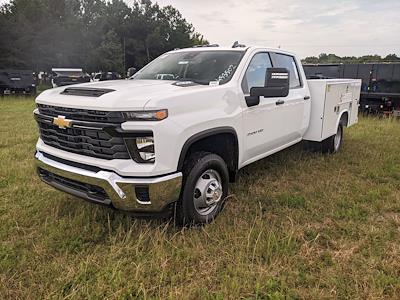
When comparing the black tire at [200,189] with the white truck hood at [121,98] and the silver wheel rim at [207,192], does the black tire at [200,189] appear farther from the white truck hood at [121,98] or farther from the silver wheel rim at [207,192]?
the white truck hood at [121,98]

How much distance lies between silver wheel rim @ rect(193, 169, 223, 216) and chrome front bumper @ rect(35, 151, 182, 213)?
37cm

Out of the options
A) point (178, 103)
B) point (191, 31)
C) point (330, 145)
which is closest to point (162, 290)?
point (178, 103)

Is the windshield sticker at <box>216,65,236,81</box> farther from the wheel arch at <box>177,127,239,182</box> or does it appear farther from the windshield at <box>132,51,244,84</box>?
the wheel arch at <box>177,127,239,182</box>

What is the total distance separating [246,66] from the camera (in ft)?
13.7

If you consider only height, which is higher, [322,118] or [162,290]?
[322,118]

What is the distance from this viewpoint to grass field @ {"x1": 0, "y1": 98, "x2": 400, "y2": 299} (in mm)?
2668

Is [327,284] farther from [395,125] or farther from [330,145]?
[395,125]

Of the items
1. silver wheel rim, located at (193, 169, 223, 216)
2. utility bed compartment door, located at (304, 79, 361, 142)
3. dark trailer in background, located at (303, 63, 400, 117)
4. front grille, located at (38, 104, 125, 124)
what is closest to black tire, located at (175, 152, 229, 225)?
silver wheel rim, located at (193, 169, 223, 216)

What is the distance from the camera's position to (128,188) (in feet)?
9.80

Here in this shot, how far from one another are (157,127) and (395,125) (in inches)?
363

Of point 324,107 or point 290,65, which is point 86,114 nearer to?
point 290,65

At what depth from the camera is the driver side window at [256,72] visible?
4105mm

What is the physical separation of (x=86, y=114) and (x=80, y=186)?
0.66 metres

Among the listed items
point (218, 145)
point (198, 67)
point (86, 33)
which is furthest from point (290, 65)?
point (86, 33)
